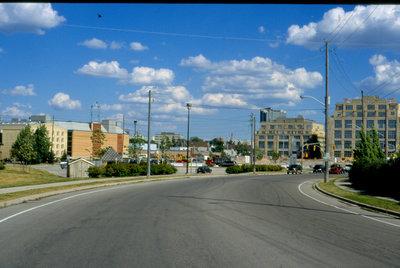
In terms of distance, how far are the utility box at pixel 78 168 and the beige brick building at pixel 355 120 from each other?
94.8 m

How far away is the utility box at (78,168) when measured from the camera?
145ft

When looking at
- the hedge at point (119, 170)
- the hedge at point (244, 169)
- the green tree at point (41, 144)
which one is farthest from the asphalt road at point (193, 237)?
the green tree at point (41, 144)

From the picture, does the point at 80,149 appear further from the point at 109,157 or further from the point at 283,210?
the point at 283,210

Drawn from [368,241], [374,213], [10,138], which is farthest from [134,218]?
[10,138]

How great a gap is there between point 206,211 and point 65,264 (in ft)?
27.9

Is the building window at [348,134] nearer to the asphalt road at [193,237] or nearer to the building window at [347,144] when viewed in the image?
the building window at [347,144]

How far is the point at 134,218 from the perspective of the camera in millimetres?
13672

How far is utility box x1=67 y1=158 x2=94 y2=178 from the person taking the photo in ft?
145

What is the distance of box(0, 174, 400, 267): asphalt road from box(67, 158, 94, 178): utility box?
28.2 metres

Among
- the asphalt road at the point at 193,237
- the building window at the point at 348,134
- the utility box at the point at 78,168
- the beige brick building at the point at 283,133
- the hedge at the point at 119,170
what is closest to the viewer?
the asphalt road at the point at 193,237

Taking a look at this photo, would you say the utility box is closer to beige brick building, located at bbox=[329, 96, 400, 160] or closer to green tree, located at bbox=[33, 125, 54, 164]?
green tree, located at bbox=[33, 125, 54, 164]

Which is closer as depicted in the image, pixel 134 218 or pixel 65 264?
pixel 65 264

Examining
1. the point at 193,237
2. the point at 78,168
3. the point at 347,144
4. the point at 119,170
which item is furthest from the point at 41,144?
the point at 193,237

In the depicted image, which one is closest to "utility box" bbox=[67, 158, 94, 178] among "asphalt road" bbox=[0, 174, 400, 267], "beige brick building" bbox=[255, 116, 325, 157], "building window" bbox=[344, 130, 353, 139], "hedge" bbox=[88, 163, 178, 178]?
"hedge" bbox=[88, 163, 178, 178]
